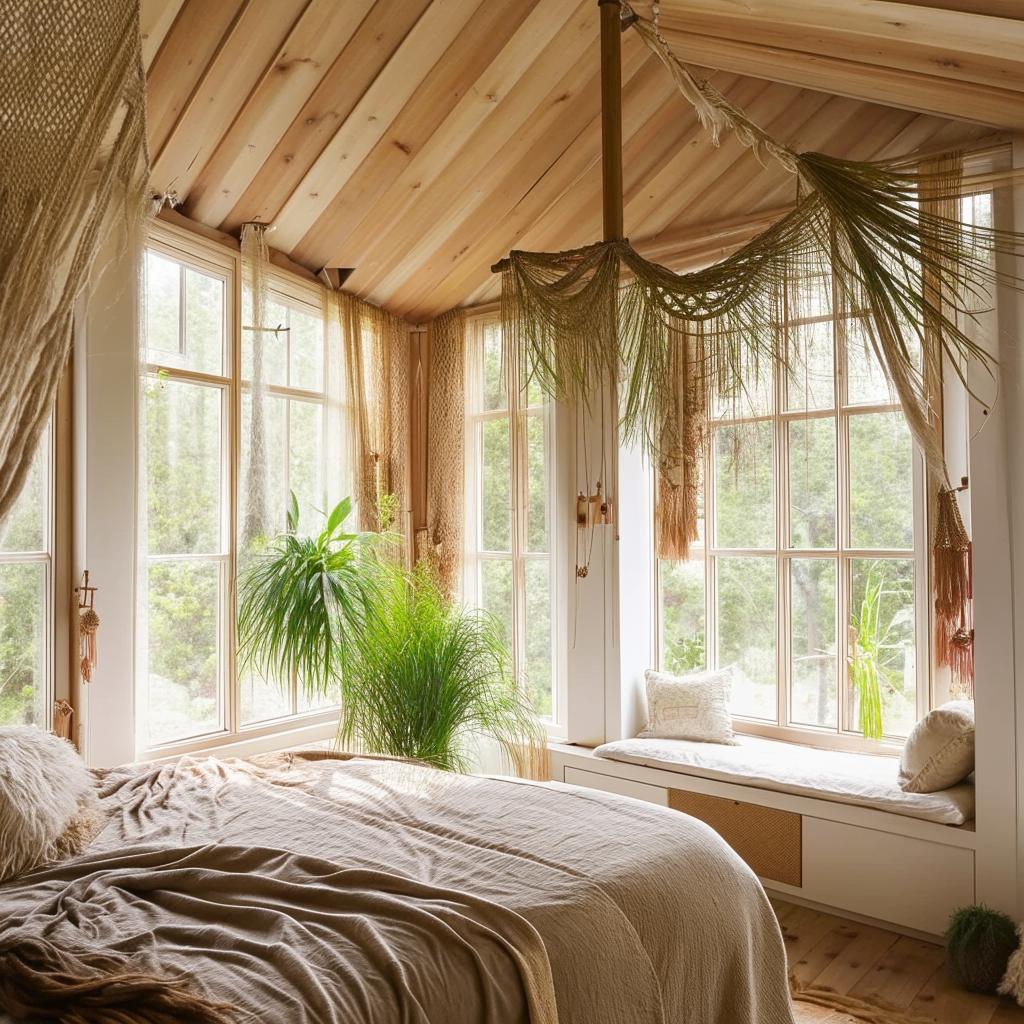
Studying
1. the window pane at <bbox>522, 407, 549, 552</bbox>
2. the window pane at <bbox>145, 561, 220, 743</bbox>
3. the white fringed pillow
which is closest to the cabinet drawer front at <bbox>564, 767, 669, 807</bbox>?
the window pane at <bbox>522, 407, 549, 552</bbox>

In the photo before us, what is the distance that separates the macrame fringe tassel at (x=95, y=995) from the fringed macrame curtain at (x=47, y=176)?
905 mm

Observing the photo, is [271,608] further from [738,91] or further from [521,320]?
[738,91]

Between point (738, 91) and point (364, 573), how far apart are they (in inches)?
94.0

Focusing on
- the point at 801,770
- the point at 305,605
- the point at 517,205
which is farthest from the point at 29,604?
the point at 801,770

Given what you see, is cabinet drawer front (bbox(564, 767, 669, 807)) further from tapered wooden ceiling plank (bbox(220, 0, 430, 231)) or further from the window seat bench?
tapered wooden ceiling plank (bbox(220, 0, 430, 231))

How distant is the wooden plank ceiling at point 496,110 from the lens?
2564mm

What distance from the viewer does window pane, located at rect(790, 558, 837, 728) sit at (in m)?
3.73

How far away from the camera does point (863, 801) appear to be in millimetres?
3102

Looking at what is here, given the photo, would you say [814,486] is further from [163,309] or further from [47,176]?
[47,176]

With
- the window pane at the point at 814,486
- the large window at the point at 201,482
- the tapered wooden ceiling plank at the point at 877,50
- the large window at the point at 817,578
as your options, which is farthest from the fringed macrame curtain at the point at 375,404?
the tapered wooden ceiling plank at the point at 877,50

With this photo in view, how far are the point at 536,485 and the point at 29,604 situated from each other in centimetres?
229

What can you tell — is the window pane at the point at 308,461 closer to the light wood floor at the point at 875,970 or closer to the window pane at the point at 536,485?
the window pane at the point at 536,485

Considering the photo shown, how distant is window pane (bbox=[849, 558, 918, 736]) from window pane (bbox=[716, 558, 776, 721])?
0.39m

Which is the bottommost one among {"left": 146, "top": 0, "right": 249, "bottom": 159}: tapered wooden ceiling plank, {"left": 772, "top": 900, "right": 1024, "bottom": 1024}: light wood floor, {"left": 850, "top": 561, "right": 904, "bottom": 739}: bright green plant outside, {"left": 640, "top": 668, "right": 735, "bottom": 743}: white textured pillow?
{"left": 772, "top": 900, "right": 1024, "bottom": 1024}: light wood floor
